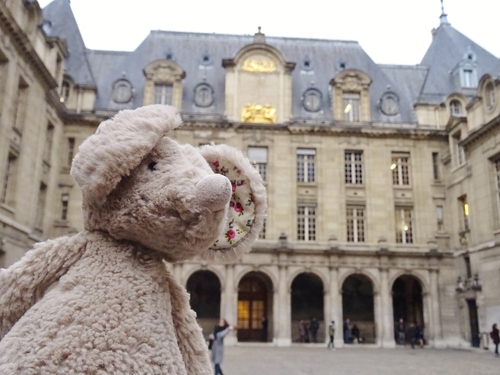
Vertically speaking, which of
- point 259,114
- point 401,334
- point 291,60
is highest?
point 291,60

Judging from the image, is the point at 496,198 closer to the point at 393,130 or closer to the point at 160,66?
the point at 393,130

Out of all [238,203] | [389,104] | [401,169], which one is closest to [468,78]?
[389,104]

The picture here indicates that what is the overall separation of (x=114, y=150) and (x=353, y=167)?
26.1 meters

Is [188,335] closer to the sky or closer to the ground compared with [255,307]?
closer to the sky

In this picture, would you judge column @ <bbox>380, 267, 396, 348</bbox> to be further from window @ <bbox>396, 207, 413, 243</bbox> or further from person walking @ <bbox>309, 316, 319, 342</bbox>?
person walking @ <bbox>309, 316, 319, 342</bbox>

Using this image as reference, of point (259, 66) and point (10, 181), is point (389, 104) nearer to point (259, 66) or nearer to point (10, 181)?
point (259, 66)

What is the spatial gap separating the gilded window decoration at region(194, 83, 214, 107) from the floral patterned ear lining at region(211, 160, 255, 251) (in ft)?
86.7

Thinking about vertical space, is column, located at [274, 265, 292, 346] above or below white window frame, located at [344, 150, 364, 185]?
below

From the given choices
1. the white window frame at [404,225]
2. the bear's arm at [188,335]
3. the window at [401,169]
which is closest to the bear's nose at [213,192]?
the bear's arm at [188,335]

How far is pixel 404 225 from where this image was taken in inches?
1047

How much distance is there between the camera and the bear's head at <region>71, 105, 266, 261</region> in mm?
2004

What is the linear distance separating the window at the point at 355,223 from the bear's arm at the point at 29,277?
2495 cm

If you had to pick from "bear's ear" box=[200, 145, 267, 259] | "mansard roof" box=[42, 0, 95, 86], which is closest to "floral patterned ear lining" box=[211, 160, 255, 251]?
"bear's ear" box=[200, 145, 267, 259]

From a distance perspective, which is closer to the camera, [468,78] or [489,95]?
[489,95]
